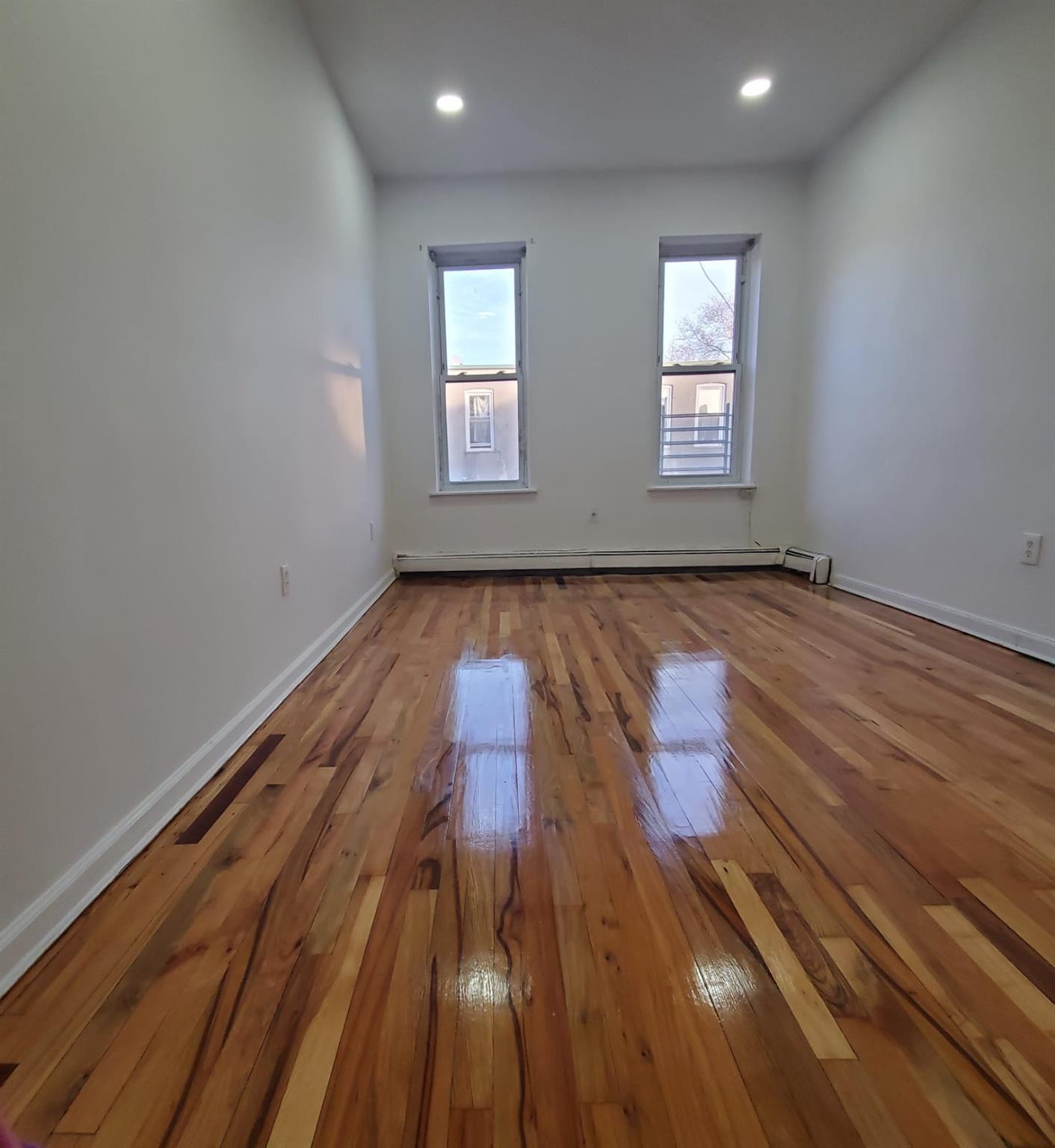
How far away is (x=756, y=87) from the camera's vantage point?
2969 mm

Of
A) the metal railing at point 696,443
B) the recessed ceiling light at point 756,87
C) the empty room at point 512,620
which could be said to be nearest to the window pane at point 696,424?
the metal railing at point 696,443

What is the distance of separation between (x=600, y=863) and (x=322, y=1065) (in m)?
0.58

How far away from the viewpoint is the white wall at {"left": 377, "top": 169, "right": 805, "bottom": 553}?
3816mm

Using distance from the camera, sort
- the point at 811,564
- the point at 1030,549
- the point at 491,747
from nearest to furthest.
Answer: the point at 491,747 → the point at 1030,549 → the point at 811,564

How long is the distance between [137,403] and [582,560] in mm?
3258

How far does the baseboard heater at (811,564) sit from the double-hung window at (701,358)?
2.44ft

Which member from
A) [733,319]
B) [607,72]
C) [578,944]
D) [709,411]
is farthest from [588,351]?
[578,944]

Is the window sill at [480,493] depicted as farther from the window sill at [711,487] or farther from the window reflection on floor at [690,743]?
the window reflection on floor at [690,743]

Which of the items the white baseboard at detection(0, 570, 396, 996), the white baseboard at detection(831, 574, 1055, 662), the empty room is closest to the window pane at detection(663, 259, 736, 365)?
the empty room

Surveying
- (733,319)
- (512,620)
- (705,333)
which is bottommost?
(512,620)

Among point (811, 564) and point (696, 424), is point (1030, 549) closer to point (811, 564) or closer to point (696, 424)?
point (811, 564)

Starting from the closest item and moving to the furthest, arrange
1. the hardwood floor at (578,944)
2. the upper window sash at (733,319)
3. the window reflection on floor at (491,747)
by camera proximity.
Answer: the hardwood floor at (578,944) < the window reflection on floor at (491,747) < the upper window sash at (733,319)

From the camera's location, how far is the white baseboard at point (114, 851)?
0.87m

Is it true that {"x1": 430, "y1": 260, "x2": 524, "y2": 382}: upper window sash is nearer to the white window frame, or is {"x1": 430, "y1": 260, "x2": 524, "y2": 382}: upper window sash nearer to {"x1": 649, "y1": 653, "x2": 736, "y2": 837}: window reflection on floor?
the white window frame
